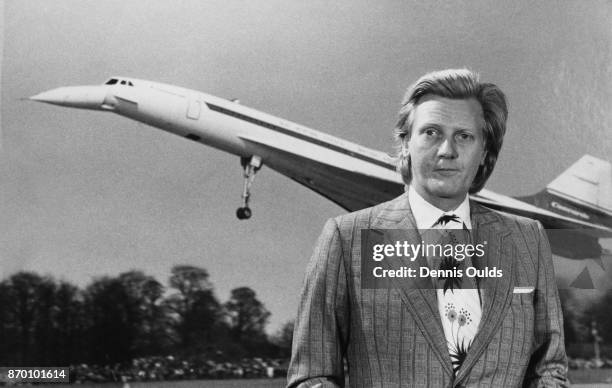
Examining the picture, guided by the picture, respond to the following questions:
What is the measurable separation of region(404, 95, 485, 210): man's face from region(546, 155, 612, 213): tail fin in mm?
3014

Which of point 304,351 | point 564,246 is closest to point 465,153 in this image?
point 304,351

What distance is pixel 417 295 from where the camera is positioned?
1246 millimetres

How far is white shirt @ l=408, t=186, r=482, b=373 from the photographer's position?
123cm

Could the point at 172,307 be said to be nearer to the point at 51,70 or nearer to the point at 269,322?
the point at 269,322

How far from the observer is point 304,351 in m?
1.16

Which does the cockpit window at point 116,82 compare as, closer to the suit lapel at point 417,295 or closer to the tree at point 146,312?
the tree at point 146,312

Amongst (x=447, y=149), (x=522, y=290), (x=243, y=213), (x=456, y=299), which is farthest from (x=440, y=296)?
(x=243, y=213)

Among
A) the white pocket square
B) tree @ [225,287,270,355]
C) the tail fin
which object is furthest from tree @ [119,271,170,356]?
the white pocket square

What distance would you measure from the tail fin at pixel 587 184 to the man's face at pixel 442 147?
9.89ft

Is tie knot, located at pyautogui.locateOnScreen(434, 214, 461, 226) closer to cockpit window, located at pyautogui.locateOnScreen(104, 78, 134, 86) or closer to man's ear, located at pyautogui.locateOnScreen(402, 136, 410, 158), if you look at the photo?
man's ear, located at pyautogui.locateOnScreen(402, 136, 410, 158)

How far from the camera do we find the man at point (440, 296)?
118 centimetres

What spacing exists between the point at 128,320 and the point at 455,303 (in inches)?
141

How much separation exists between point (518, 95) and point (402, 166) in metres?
3.05

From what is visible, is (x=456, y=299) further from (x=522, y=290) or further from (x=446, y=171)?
(x=446, y=171)
